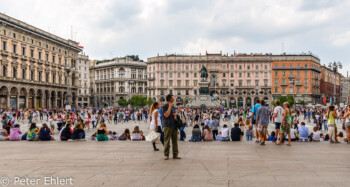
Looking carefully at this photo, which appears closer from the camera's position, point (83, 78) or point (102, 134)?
point (102, 134)

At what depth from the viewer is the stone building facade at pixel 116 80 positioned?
111 meters

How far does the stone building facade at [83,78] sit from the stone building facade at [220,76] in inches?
942

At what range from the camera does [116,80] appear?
11069 centimetres

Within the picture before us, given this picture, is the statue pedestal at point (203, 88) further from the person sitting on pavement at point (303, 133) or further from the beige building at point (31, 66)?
the person sitting on pavement at point (303, 133)

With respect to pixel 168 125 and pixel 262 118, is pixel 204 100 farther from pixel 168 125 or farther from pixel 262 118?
pixel 168 125

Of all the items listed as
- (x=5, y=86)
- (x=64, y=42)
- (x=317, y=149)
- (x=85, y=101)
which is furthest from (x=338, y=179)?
(x=85, y=101)

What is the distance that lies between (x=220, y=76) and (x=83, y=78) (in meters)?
45.1

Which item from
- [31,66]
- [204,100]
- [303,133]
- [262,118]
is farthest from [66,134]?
[31,66]

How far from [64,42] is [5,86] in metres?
22.4

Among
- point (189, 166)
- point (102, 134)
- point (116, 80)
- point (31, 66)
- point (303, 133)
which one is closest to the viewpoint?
point (189, 166)

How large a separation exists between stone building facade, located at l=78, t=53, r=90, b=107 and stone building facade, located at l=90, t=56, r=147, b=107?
539 cm

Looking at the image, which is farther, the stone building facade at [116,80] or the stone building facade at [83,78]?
the stone building facade at [116,80]

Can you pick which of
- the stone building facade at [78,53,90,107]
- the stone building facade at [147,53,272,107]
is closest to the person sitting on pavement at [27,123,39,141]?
the stone building facade at [147,53,272,107]

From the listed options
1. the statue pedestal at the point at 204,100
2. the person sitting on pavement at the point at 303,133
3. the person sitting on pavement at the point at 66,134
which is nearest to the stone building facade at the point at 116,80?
the statue pedestal at the point at 204,100
